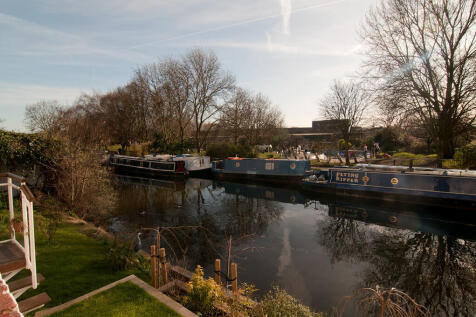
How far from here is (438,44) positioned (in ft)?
49.1

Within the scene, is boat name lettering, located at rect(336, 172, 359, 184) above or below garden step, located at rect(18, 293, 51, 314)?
above

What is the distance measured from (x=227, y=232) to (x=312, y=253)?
9.84 ft

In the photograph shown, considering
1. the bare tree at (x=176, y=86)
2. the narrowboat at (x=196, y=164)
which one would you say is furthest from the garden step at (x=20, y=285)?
the bare tree at (x=176, y=86)

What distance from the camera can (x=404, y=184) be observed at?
12.5 metres

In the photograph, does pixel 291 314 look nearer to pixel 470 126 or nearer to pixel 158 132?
pixel 470 126

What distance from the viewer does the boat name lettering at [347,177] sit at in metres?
14.0

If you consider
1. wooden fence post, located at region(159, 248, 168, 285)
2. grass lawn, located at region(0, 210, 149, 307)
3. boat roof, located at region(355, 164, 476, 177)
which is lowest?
grass lawn, located at region(0, 210, 149, 307)

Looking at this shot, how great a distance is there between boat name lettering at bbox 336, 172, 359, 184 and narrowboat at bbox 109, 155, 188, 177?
12.4 meters

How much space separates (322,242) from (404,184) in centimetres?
713

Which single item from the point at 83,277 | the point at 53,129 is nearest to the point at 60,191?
the point at 53,129

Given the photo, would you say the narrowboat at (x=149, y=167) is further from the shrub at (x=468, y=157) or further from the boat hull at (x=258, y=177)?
the shrub at (x=468, y=157)

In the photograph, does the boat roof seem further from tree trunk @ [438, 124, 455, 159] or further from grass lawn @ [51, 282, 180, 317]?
grass lawn @ [51, 282, 180, 317]

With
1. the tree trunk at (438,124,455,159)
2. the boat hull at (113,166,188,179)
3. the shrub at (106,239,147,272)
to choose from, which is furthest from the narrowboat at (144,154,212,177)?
the tree trunk at (438,124,455,159)

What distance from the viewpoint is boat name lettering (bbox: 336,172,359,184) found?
45.9 feet
